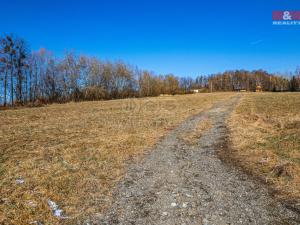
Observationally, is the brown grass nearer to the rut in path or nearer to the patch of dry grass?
the rut in path

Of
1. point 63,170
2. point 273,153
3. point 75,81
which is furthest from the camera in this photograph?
point 75,81

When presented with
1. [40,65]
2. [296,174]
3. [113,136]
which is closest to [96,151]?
[113,136]

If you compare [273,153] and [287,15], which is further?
[287,15]

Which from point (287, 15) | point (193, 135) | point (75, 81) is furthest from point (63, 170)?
point (75, 81)

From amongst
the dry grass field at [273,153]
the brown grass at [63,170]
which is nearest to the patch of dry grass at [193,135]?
the brown grass at [63,170]

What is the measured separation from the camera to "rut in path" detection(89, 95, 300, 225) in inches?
225

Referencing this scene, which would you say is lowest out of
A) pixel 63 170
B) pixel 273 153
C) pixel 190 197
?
pixel 190 197

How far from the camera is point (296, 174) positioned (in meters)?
7.80

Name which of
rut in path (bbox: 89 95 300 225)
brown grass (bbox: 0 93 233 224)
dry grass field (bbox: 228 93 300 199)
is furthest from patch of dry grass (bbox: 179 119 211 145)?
rut in path (bbox: 89 95 300 225)

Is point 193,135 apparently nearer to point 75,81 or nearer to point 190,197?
point 190,197

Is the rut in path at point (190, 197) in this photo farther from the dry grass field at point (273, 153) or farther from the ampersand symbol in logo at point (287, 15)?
the ampersand symbol in logo at point (287, 15)

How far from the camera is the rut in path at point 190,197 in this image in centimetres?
573

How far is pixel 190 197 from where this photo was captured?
6801 mm

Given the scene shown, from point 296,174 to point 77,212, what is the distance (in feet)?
20.6
